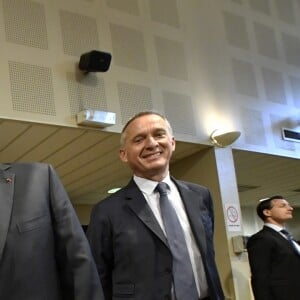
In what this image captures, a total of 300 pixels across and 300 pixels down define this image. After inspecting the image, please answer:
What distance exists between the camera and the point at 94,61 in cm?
361

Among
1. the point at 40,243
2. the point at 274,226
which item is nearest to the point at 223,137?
the point at 274,226

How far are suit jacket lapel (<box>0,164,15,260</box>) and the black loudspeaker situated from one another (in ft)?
7.84

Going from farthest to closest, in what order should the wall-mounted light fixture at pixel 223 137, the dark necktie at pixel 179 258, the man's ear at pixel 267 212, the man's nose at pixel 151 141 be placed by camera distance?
the wall-mounted light fixture at pixel 223 137, the man's ear at pixel 267 212, the man's nose at pixel 151 141, the dark necktie at pixel 179 258

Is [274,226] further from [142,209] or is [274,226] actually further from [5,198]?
[5,198]

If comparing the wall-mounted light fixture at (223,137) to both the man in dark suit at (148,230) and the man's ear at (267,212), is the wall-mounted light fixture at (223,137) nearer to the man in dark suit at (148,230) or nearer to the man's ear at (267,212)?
the man's ear at (267,212)

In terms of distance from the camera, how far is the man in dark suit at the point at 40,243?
1172mm

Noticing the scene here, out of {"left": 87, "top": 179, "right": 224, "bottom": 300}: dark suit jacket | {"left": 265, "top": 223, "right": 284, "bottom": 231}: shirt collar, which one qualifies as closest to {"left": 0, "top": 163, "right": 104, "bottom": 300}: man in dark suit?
{"left": 87, "top": 179, "right": 224, "bottom": 300}: dark suit jacket

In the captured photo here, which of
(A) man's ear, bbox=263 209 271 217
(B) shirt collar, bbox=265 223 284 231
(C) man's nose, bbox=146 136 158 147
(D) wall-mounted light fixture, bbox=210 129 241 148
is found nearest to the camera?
(C) man's nose, bbox=146 136 158 147

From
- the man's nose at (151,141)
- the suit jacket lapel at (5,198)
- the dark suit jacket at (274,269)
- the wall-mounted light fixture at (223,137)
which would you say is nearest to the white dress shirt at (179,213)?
the man's nose at (151,141)

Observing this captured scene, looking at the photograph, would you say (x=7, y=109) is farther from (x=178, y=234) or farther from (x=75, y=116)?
(x=178, y=234)

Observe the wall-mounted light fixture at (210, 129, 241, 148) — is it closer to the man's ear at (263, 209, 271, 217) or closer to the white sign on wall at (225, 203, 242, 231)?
the white sign on wall at (225, 203, 242, 231)

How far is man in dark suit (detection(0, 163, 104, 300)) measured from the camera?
1172 millimetres

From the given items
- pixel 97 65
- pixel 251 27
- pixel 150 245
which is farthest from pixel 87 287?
pixel 251 27

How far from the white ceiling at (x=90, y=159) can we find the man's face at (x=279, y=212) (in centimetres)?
96
